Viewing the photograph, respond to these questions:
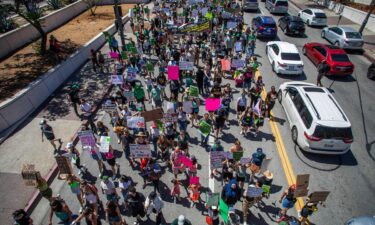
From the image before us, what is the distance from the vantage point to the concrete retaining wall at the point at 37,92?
13.5 metres

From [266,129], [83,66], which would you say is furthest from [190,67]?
[83,66]

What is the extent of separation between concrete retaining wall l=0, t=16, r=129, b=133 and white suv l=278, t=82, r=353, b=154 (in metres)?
13.9

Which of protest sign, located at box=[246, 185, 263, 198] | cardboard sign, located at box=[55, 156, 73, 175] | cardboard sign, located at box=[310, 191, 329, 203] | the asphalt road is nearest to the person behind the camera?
cardboard sign, located at box=[310, 191, 329, 203]

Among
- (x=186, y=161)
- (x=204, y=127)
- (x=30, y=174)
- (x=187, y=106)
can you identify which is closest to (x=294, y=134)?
(x=204, y=127)

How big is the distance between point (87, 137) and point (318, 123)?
9170 millimetres

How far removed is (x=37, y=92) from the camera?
1526 centimetres

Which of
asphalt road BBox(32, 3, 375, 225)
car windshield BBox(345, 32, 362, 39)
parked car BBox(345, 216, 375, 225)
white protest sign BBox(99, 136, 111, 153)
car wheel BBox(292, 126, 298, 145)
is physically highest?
car windshield BBox(345, 32, 362, 39)

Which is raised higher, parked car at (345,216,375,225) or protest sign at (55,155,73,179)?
protest sign at (55,155,73,179)

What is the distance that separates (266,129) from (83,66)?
14036mm

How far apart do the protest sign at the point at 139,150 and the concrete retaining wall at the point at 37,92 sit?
7934mm

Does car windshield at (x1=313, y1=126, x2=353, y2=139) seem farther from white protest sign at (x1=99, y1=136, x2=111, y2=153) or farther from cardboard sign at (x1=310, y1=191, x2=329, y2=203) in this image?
white protest sign at (x1=99, y1=136, x2=111, y2=153)

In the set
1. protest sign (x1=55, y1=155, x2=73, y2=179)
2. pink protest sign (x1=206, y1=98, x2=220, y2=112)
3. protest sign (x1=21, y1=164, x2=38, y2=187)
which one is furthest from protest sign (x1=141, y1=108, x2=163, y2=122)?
protest sign (x1=21, y1=164, x2=38, y2=187)

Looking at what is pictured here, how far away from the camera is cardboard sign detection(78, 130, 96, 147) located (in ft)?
33.3

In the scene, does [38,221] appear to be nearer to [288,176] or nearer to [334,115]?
[288,176]
